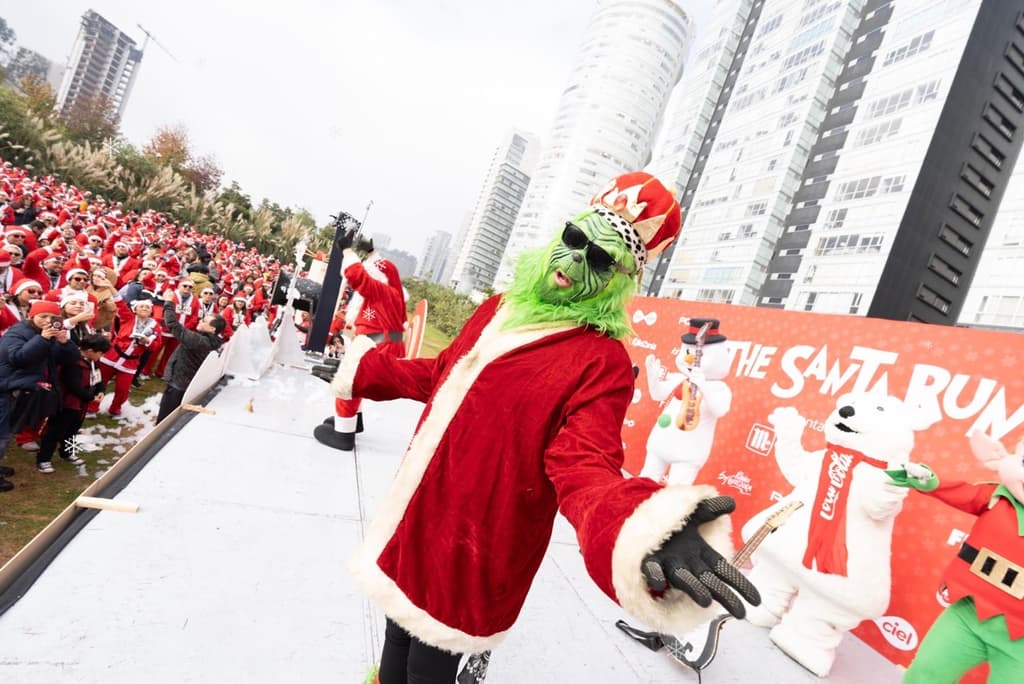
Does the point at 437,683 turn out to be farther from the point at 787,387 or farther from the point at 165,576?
the point at 787,387

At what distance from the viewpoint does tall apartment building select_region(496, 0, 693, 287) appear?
74.4 meters

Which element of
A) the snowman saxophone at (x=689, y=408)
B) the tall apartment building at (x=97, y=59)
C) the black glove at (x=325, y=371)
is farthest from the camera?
the tall apartment building at (x=97, y=59)

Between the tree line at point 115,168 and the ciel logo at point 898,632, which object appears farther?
the tree line at point 115,168

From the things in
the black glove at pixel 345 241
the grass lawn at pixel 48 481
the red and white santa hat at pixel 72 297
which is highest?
the black glove at pixel 345 241

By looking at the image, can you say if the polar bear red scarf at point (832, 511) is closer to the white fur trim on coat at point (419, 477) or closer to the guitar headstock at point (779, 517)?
the guitar headstock at point (779, 517)

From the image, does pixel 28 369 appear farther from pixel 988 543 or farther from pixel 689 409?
pixel 988 543

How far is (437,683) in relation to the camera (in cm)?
135

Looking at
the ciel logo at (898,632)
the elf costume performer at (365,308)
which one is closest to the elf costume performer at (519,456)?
the elf costume performer at (365,308)

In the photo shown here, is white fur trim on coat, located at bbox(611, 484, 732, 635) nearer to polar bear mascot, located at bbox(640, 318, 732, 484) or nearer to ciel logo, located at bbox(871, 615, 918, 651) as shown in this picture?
ciel logo, located at bbox(871, 615, 918, 651)

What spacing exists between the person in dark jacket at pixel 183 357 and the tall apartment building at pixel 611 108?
70598mm

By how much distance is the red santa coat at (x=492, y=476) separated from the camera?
3.88 feet

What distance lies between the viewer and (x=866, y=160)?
3209 centimetres

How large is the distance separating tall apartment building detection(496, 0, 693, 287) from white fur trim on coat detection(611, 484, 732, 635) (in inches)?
2919

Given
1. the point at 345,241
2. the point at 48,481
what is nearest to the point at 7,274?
the point at 48,481
